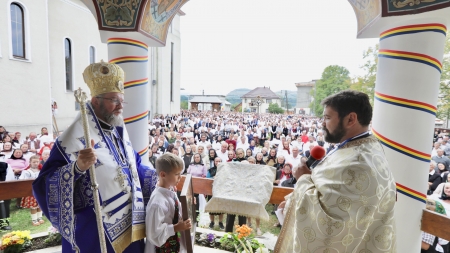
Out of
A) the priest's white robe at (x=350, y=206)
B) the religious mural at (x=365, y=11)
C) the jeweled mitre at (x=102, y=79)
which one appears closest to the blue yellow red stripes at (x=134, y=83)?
the jeweled mitre at (x=102, y=79)

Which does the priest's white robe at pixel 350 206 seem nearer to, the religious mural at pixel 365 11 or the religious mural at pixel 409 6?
the religious mural at pixel 409 6

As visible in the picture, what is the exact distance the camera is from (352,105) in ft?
5.87

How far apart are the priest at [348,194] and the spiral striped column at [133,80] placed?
8.01 feet

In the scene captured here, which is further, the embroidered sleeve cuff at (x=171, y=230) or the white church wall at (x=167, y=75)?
the white church wall at (x=167, y=75)

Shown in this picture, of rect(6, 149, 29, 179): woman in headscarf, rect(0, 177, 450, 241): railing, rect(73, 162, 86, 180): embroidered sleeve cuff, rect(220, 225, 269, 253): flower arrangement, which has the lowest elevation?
rect(220, 225, 269, 253): flower arrangement

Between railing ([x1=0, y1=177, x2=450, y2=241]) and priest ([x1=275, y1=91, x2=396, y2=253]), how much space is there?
122 centimetres

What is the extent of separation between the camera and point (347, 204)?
164cm

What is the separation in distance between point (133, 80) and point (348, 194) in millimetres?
2905

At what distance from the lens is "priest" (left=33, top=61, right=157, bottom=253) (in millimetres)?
1830

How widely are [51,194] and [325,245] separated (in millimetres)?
1885

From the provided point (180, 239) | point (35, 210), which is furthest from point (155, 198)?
point (35, 210)

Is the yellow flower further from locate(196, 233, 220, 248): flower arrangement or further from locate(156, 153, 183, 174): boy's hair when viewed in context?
locate(156, 153, 183, 174): boy's hair

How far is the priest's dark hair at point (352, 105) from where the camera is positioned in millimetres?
1788

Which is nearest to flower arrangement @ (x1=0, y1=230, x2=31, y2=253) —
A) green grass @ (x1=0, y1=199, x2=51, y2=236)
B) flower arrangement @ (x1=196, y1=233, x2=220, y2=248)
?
green grass @ (x1=0, y1=199, x2=51, y2=236)
